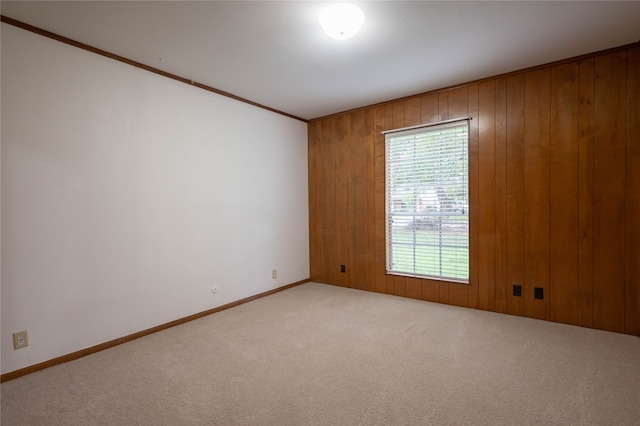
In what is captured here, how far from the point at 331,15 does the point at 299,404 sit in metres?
2.48

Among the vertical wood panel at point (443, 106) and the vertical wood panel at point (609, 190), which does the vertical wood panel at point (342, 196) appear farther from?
the vertical wood panel at point (609, 190)

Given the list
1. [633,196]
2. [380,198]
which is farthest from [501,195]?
[380,198]

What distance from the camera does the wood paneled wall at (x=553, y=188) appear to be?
107 inches

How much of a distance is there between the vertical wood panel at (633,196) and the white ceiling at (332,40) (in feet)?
1.10

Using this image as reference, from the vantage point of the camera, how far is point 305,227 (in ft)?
15.8

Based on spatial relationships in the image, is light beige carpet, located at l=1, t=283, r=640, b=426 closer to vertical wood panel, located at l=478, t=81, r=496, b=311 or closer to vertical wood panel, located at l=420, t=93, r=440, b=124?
vertical wood panel, located at l=478, t=81, r=496, b=311

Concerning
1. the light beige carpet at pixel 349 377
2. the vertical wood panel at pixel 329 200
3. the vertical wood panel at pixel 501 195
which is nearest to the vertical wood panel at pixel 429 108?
the vertical wood panel at pixel 501 195

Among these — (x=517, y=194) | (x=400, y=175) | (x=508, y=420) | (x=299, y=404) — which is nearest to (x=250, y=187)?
(x=400, y=175)

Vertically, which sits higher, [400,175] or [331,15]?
[331,15]

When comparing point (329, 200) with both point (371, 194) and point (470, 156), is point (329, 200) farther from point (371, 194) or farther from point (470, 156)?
point (470, 156)

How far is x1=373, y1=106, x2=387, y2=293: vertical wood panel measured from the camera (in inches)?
160

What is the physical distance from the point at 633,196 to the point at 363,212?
103 inches

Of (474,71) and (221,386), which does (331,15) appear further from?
(221,386)

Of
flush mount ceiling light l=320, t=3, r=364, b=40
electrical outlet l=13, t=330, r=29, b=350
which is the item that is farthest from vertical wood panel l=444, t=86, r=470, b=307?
electrical outlet l=13, t=330, r=29, b=350
